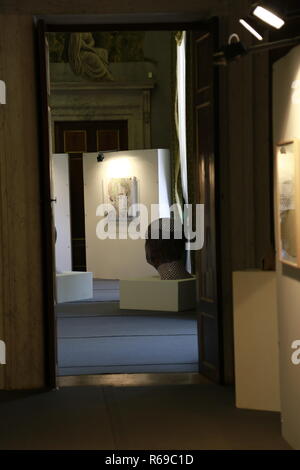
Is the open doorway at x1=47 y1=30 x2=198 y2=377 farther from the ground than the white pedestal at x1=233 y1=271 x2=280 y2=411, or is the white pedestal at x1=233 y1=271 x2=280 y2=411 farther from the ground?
the open doorway at x1=47 y1=30 x2=198 y2=377

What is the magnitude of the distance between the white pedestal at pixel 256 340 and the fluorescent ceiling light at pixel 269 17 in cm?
231

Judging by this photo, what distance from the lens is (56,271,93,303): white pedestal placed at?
15.2 metres

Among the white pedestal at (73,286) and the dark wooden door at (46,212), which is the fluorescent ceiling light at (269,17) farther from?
the white pedestal at (73,286)

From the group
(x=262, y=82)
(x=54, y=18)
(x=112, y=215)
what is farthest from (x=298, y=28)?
(x=112, y=215)

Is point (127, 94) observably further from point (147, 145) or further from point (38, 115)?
point (38, 115)

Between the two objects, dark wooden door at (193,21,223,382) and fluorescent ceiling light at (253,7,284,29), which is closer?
fluorescent ceiling light at (253,7,284,29)

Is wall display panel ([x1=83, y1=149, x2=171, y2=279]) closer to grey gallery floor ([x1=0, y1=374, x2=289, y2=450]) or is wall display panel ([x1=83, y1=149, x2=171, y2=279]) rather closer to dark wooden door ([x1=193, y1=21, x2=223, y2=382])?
dark wooden door ([x1=193, y1=21, x2=223, y2=382])

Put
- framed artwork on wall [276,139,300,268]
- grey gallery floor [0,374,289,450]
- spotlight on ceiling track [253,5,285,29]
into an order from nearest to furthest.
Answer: spotlight on ceiling track [253,5,285,29], framed artwork on wall [276,139,300,268], grey gallery floor [0,374,289,450]

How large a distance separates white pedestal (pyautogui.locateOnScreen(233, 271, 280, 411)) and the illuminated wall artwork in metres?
11.8

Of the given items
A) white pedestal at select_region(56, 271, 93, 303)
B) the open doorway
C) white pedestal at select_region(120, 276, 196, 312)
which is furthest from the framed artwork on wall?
the open doorway

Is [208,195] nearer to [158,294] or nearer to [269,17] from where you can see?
[269,17]

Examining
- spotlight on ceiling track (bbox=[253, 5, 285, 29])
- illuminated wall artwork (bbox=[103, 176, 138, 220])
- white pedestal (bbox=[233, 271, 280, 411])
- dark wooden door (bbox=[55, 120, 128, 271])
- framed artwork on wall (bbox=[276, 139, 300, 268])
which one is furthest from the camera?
dark wooden door (bbox=[55, 120, 128, 271])

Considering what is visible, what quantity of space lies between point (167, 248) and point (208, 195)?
235 inches

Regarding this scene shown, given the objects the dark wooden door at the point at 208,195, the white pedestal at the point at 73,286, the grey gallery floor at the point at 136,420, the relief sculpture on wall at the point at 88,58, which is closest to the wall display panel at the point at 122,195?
the relief sculpture on wall at the point at 88,58
